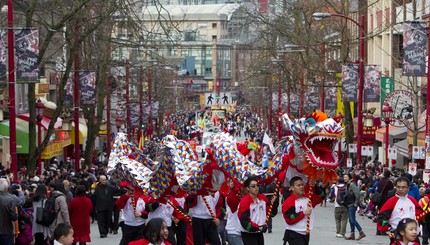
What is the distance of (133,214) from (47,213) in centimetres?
141

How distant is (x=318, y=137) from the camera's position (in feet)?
50.3

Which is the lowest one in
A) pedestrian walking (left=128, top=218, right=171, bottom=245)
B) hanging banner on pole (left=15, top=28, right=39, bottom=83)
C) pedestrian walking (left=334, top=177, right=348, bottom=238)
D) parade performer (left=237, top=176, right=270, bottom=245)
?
pedestrian walking (left=334, top=177, right=348, bottom=238)

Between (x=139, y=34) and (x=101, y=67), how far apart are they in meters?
17.9

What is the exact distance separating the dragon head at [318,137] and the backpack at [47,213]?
509 centimetres

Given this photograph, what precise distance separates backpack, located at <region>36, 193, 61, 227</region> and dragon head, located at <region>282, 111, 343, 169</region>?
5.09 metres

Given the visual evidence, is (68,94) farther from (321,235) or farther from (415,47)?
(321,235)

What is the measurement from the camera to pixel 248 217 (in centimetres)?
1616

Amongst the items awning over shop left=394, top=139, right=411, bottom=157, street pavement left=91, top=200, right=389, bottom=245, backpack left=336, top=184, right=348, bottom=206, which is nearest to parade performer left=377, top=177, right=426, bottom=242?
street pavement left=91, top=200, right=389, bottom=245

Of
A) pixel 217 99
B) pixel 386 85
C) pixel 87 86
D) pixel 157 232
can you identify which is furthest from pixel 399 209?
pixel 217 99

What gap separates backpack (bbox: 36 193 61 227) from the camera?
19109mm

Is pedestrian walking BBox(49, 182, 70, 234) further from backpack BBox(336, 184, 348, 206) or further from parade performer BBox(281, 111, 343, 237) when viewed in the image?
backpack BBox(336, 184, 348, 206)

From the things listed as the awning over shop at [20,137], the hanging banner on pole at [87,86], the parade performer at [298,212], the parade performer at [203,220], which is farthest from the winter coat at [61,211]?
the awning over shop at [20,137]

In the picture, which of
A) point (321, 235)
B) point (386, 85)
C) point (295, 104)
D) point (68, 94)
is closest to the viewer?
point (321, 235)

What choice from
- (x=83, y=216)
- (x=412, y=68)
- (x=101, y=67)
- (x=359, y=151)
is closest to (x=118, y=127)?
(x=101, y=67)
